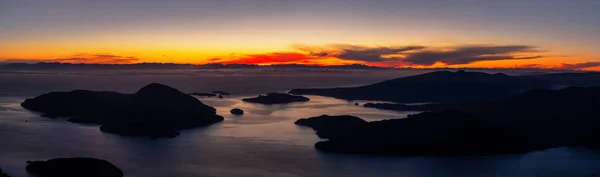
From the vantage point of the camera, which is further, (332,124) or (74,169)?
(332,124)

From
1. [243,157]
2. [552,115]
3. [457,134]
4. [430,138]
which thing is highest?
[552,115]

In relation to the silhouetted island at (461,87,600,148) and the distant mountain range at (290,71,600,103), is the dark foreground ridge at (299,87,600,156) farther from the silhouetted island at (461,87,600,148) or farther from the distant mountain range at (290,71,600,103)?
the distant mountain range at (290,71,600,103)

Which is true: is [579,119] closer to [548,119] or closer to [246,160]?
[548,119]

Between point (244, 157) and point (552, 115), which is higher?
point (552, 115)

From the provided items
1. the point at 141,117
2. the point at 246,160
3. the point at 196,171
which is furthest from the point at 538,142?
the point at 141,117

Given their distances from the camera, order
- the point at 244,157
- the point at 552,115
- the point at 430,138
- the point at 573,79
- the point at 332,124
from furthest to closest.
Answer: the point at 573,79 < the point at 552,115 < the point at 332,124 < the point at 430,138 < the point at 244,157

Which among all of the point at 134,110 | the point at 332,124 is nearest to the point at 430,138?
the point at 332,124

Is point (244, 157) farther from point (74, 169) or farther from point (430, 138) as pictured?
point (430, 138)
